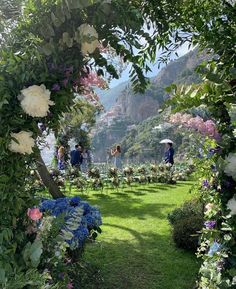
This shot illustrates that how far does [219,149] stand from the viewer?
9.08ft

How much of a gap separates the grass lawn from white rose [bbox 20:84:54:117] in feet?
9.66

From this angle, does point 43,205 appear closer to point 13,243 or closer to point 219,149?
point 13,243

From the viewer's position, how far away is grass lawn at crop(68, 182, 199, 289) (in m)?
5.16

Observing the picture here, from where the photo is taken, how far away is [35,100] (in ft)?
7.80

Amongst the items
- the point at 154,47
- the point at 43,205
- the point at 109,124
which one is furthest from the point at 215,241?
the point at 109,124

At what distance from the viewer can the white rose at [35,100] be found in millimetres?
2387

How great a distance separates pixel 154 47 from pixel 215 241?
1.88m

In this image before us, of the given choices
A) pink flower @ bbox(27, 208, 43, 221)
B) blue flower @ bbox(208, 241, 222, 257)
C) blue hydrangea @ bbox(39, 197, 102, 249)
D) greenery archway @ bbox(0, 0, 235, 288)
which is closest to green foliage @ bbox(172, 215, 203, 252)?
blue hydrangea @ bbox(39, 197, 102, 249)

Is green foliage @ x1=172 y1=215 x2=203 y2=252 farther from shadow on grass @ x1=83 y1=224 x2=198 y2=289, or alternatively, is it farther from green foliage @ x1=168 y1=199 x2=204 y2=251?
shadow on grass @ x1=83 y1=224 x2=198 y2=289

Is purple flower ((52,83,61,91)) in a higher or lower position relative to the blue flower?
higher

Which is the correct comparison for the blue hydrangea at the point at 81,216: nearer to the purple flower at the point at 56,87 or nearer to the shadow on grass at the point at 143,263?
the shadow on grass at the point at 143,263

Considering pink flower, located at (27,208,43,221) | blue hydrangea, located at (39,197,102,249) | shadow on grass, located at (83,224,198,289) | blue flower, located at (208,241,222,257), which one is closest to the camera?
pink flower, located at (27,208,43,221)

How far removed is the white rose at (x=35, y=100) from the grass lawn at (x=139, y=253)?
2.95m

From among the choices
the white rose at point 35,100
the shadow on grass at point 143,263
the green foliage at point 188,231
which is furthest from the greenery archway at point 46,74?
the green foliage at point 188,231
